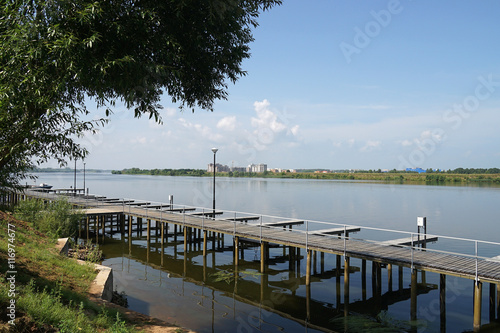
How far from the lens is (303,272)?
66.9 ft

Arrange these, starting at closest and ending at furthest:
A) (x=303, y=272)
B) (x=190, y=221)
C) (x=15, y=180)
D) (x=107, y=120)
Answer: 1. (x=107, y=120)
2. (x=15, y=180)
3. (x=303, y=272)
4. (x=190, y=221)

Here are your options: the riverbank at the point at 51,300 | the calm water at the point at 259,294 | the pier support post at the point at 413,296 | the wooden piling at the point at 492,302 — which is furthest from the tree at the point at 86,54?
the wooden piling at the point at 492,302

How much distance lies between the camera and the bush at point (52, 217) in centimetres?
2103

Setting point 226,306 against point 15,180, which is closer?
point 15,180

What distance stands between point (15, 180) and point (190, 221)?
1518 cm

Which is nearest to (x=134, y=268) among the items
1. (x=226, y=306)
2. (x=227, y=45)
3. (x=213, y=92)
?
(x=226, y=306)

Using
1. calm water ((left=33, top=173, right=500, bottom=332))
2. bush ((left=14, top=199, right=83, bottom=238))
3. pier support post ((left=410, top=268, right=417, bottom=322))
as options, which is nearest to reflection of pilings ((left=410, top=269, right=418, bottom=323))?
pier support post ((left=410, top=268, right=417, bottom=322))

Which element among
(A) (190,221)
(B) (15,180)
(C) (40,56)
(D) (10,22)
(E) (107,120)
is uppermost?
(D) (10,22)

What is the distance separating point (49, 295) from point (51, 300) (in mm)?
669

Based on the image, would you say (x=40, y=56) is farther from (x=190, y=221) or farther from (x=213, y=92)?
(x=190, y=221)

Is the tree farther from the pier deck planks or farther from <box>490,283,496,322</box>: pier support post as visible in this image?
<box>490,283,496,322</box>: pier support post

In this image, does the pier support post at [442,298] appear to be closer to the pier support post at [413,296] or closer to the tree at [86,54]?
the pier support post at [413,296]

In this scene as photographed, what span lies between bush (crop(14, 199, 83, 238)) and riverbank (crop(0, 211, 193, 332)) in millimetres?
6764

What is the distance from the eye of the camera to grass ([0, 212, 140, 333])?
7315mm
